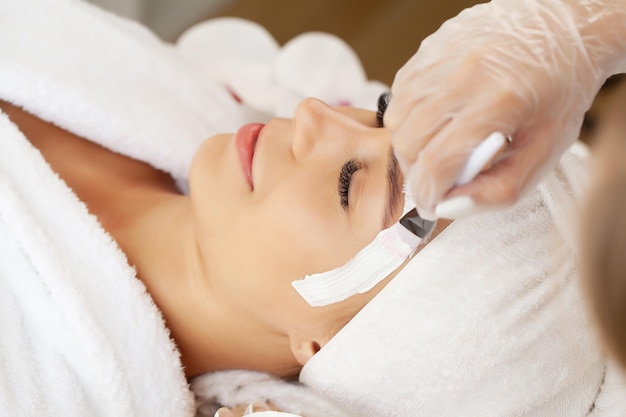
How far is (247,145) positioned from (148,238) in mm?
269

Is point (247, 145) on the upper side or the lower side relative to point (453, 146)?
lower

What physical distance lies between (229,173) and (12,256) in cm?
37

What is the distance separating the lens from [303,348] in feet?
3.54

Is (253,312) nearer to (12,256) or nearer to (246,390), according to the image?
(246,390)

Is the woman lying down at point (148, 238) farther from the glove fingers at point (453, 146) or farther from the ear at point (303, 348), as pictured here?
the glove fingers at point (453, 146)

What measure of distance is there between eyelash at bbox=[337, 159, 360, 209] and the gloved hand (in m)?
0.22

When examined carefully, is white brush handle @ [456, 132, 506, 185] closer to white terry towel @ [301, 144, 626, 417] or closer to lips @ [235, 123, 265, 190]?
white terry towel @ [301, 144, 626, 417]

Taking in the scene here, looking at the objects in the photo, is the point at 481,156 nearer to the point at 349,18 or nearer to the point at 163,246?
the point at 163,246

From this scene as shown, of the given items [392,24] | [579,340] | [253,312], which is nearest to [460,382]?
[579,340]

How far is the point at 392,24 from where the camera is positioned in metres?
1.98

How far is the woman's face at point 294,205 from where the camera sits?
98cm

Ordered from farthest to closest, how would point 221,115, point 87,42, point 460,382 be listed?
1. point 221,115
2. point 87,42
3. point 460,382

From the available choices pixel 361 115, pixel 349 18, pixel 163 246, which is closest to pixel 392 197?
pixel 361 115

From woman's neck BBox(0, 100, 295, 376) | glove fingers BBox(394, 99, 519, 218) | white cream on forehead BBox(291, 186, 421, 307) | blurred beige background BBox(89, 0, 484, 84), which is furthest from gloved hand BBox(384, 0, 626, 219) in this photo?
blurred beige background BBox(89, 0, 484, 84)
